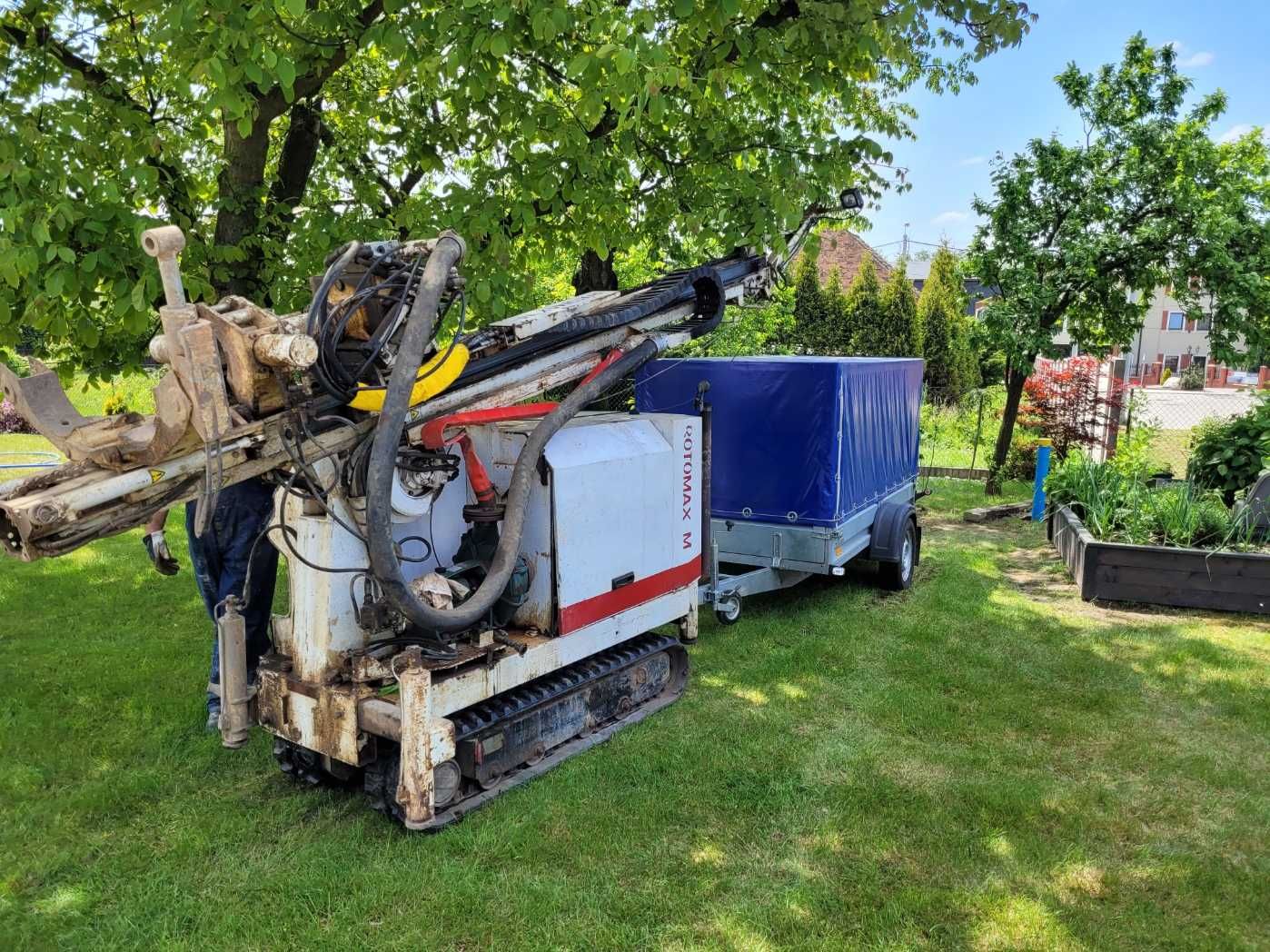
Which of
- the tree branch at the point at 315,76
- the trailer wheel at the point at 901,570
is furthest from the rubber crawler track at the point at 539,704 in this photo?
the tree branch at the point at 315,76

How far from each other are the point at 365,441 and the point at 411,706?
123 centimetres

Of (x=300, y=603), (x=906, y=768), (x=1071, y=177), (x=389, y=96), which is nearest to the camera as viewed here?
(x=300, y=603)

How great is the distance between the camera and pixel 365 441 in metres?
4.34

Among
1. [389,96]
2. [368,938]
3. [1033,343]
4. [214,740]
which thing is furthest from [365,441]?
[1033,343]

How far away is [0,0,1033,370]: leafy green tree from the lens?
5.35 m

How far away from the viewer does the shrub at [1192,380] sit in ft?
125

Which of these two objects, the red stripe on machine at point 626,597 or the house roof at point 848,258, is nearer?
the red stripe on machine at point 626,597

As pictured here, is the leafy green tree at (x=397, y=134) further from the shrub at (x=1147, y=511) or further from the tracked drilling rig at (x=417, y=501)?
the shrub at (x=1147, y=511)

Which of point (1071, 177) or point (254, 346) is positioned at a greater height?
point (1071, 177)

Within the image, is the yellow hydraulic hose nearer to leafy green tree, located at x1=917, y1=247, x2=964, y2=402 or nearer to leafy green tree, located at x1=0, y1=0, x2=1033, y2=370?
leafy green tree, located at x1=0, y1=0, x2=1033, y2=370

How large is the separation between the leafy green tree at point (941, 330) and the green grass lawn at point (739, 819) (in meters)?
17.2

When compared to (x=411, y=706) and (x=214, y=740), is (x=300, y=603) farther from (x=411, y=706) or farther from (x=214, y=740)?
(x=214, y=740)

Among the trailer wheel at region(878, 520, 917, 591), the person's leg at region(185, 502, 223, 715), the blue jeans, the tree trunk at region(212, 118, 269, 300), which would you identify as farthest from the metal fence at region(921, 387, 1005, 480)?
the person's leg at region(185, 502, 223, 715)

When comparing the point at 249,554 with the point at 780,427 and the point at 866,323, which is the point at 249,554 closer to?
the point at 780,427
